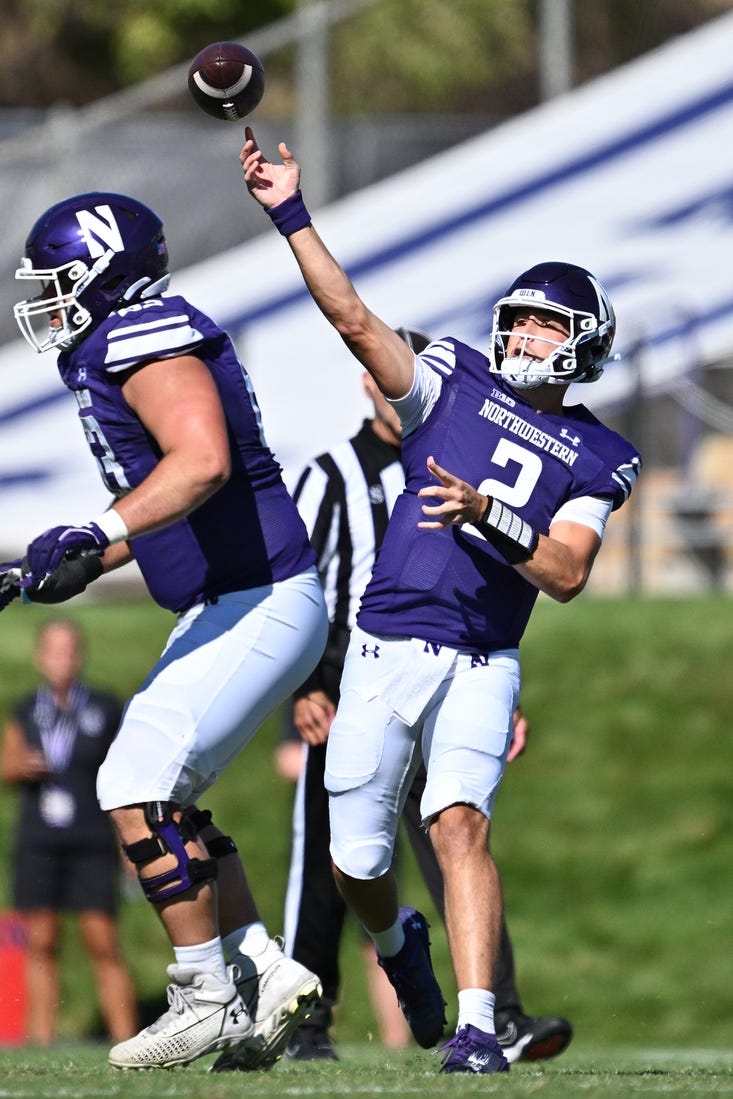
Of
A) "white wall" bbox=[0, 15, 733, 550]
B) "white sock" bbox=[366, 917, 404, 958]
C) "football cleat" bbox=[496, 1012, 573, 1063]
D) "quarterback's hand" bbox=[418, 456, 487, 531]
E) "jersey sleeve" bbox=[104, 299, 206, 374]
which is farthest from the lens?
"white wall" bbox=[0, 15, 733, 550]

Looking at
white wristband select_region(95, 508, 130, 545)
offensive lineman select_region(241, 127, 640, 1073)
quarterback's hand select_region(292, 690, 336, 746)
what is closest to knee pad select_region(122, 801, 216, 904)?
offensive lineman select_region(241, 127, 640, 1073)

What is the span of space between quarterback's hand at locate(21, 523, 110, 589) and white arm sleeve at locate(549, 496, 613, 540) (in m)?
1.17

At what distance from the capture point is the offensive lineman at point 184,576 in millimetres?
4781

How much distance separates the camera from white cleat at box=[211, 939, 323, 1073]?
506cm

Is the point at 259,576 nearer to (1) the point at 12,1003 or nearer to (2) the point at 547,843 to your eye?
(1) the point at 12,1003

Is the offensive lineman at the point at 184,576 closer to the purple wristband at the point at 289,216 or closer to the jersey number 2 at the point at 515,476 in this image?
the purple wristband at the point at 289,216

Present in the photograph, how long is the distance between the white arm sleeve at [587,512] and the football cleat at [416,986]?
1.25 m

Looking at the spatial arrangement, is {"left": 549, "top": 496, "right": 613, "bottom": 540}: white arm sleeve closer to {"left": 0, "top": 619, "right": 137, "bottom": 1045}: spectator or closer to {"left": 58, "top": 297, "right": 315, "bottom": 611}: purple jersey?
{"left": 58, "top": 297, "right": 315, "bottom": 611}: purple jersey

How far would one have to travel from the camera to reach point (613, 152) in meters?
16.4

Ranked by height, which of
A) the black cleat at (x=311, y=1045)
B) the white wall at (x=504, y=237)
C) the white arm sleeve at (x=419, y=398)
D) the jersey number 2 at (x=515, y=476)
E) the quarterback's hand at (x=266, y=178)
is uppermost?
the white wall at (x=504, y=237)

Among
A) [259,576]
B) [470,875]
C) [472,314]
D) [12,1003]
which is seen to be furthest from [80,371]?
[472,314]

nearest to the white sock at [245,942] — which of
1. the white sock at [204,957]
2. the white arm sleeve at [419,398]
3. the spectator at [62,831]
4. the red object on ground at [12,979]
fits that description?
the white sock at [204,957]

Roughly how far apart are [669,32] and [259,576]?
1206 cm

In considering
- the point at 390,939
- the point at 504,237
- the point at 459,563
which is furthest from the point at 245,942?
the point at 504,237
